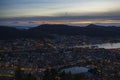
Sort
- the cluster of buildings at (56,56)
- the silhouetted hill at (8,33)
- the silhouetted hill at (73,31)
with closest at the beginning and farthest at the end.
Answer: the cluster of buildings at (56,56)
the silhouetted hill at (8,33)
the silhouetted hill at (73,31)

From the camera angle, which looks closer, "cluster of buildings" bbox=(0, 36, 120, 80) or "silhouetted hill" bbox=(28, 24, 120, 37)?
"cluster of buildings" bbox=(0, 36, 120, 80)

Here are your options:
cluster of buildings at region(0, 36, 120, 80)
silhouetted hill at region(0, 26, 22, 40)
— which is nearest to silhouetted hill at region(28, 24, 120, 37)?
cluster of buildings at region(0, 36, 120, 80)

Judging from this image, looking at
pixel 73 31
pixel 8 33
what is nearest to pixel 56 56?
pixel 8 33

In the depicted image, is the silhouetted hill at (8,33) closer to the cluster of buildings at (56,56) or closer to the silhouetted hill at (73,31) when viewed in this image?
the cluster of buildings at (56,56)

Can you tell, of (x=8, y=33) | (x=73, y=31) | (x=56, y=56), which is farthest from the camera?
(x=73, y=31)

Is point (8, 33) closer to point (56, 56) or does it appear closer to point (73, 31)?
point (56, 56)

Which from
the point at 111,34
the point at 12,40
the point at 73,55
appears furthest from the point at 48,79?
the point at 111,34

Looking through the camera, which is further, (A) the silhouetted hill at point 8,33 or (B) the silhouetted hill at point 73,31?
(B) the silhouetted hill at point 73,31

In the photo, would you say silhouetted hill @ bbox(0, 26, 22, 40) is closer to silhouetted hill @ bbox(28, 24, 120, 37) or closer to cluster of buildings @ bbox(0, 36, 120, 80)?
cluster of buildings @ bbox(0, 36, 120, 80)

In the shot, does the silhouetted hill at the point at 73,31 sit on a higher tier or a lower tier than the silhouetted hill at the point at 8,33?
lower

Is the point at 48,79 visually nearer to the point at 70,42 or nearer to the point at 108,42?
the point at 70,42

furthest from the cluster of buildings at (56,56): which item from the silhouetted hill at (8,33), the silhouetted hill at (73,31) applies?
the silhouetted hill at (73,31)
